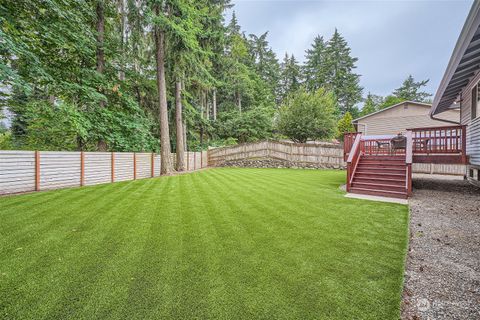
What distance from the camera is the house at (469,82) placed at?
150 inches

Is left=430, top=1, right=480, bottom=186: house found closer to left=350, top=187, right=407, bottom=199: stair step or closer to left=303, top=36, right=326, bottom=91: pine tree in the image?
left=350, top=187, right=407, bottom=199: stair step

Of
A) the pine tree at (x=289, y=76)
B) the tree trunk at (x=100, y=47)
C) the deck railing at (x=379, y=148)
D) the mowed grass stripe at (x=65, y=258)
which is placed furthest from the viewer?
the pine tree at (x=289, y=76)

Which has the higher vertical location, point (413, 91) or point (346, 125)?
point (413, 91)

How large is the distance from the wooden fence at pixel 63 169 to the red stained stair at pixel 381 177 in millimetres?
9555

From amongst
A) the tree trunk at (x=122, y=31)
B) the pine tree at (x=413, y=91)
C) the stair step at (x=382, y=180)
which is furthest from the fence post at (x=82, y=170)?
the pine tree at (x=413, y=91)

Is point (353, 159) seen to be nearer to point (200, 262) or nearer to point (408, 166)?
point (408, 166)

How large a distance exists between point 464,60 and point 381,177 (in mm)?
3600

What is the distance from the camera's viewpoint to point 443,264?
2.50 metres

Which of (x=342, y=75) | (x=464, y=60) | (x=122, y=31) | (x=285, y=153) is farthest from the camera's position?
(x=342, y=75)

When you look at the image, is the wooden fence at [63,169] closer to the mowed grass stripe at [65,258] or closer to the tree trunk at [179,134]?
the tree trunk at [179,134]

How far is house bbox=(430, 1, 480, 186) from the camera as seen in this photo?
3.81m

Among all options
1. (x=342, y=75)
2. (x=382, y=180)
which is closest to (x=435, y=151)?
(x=382, y=180)
